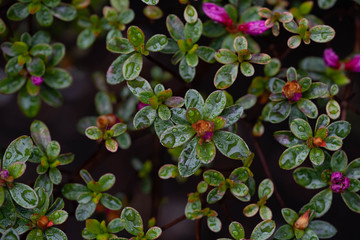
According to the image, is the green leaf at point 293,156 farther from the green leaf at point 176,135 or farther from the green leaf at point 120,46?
the green leaf at point 120,46

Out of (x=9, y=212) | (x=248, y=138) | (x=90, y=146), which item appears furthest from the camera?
(x=90, y=146)

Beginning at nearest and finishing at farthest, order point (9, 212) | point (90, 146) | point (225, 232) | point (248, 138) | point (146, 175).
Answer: point (9, 212) → point (146, 175) → point (225, 232) → point (248, 138) → point (90, 146)

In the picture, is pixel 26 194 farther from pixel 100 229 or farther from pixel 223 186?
pixel 223 186

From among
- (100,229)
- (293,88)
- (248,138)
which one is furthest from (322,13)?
(100,229)

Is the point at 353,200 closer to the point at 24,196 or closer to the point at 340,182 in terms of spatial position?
the point at 340,182

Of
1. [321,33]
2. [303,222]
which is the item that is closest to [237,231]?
[303,222]

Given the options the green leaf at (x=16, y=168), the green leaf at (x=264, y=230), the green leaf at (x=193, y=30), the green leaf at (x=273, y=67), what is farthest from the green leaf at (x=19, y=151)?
the green leaf at (x=273, y=67)
